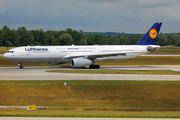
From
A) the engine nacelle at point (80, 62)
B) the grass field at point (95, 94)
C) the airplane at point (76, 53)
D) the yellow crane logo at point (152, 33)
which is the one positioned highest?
the yellow crane logo at point (152, 33)

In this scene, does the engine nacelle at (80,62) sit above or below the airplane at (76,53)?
below

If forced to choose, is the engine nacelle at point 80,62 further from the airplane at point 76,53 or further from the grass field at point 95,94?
the grass field at point 95,94

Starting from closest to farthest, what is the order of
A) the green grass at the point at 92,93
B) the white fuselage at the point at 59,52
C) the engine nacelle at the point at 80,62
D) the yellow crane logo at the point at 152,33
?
the green grass at the point at 92,93 → the engine nacelle at the point at 80,62 → the white fuselage at the point at 59,52 → the yellow crane logo at the point at 152,33

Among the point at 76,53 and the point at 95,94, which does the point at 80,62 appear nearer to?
the point at 76,53

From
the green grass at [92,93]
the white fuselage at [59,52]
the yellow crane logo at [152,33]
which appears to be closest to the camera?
the green grass at [92,93]

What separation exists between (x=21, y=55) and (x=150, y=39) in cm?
2686

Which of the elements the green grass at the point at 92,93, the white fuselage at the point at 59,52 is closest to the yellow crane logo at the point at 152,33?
the white fuselage at the point at 59,52

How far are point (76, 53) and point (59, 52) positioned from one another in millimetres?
3549

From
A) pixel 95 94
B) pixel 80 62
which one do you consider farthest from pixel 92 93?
pixel 80 62

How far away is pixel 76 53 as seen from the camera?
52000 millimetres

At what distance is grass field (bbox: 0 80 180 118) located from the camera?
25.7m

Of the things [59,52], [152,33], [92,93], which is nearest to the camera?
[92,93]

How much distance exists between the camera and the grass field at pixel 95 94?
25.7 meters

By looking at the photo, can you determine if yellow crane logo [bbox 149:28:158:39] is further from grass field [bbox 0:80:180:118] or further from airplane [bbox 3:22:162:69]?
grass field [bbox 0:80:180:118]
